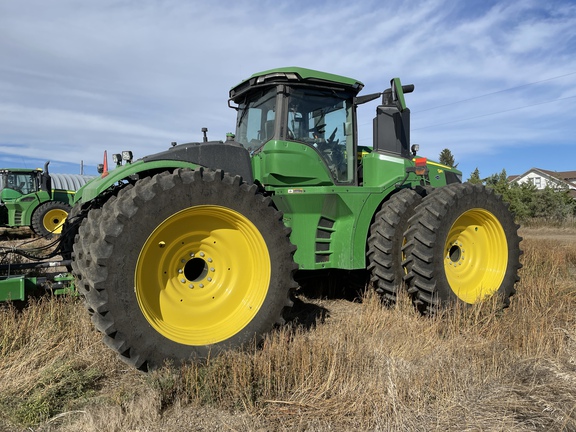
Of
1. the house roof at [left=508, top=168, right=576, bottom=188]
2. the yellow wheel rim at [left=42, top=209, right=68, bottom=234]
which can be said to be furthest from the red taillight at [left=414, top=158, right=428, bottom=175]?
the house roof at [left=508, top=168, right=576, bottom=188]

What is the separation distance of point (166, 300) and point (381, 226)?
248 centimetres

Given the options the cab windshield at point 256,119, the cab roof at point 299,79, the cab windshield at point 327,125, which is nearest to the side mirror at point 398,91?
the cab roof at point 299,79

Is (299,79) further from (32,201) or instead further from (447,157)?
(447,157)

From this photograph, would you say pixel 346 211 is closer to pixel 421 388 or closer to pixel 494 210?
pixel 494 210

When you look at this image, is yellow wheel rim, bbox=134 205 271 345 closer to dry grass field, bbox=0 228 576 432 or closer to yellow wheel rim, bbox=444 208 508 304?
dry grass field, bbox=0 228 576 432

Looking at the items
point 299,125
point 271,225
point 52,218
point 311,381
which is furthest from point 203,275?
point 52,218

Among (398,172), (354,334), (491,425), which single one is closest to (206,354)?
(354,334)

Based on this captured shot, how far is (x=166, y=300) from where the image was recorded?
12.4 ft

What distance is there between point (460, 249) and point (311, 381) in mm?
3165

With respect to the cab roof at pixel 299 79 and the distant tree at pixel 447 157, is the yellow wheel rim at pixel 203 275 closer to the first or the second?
the cab roof at pixel 299 79

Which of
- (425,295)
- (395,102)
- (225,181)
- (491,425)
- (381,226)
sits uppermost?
(395,102)

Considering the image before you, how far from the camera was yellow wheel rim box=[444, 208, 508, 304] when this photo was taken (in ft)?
18.0

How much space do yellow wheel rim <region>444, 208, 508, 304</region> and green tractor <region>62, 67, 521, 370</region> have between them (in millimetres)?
16

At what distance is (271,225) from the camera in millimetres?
4086
